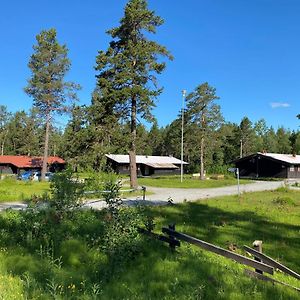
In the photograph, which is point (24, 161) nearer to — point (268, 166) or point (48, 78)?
point (48, 78)

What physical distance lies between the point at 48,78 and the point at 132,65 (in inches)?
682

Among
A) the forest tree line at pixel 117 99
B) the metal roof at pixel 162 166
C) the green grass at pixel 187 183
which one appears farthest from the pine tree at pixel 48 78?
the metal roof at pixel 162 166

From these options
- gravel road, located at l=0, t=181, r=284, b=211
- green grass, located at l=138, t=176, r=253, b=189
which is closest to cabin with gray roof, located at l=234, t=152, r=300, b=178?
green grass, located at l=138, t=176, r=253, b=189

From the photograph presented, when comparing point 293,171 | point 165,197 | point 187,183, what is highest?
point 293,171

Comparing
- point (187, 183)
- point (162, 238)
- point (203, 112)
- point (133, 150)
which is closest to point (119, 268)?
point (162, 238)

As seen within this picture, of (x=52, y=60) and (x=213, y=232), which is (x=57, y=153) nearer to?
(x=52, y=60)

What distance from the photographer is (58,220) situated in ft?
31.5

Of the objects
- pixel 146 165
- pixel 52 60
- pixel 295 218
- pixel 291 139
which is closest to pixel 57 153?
pixel 146 165

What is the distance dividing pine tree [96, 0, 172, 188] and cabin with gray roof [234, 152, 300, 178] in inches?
1362

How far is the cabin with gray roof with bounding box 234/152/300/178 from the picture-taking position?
2340 inches

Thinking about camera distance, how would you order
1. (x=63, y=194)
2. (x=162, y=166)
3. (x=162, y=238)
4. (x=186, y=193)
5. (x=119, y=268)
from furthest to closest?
1. (x=162, y=166)
2. (x=186, y=193)
3. (x=63, y=194)
4. (x=162, y=238)
5. (x=119, y=268)

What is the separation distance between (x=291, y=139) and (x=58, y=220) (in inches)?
4594

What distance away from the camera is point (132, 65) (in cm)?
3192

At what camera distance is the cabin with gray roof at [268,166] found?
195 feet
